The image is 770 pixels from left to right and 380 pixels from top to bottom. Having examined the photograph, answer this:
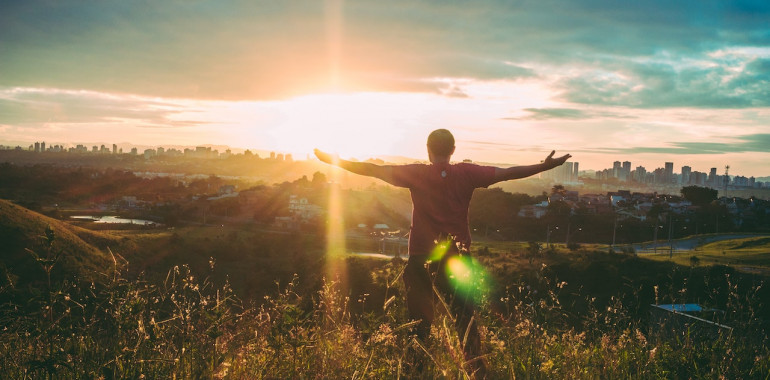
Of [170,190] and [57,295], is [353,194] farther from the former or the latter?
[57,295]

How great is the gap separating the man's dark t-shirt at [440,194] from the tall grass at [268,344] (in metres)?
0.64

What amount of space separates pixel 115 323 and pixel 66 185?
141759 mm

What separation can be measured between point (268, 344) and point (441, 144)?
218 centimetres

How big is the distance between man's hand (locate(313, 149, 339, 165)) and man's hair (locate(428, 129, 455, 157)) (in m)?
0.91

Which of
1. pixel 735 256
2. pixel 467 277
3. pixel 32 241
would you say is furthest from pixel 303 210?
pixel 467 277

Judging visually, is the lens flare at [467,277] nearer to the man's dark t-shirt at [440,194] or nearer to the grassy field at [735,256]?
the man's dark t-shirt at [440,194]

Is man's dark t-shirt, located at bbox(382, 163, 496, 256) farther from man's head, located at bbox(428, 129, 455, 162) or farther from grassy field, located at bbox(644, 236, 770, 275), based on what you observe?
grassy field, located at bbox(644, 236, 770, 275)

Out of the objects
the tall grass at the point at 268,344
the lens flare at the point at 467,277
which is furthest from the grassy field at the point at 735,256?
the lens flare at the point at 467,277

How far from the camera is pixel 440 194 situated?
13.7 feet

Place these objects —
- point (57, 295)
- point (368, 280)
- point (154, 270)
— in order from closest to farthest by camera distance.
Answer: point (57, 295) < point (368, 280) < point (154, 270)

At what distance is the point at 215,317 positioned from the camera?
8.32 feet

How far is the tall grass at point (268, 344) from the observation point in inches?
98.7

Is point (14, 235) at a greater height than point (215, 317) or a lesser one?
lesser

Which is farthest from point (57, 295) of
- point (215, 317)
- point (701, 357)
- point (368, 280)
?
point (368, 280)
